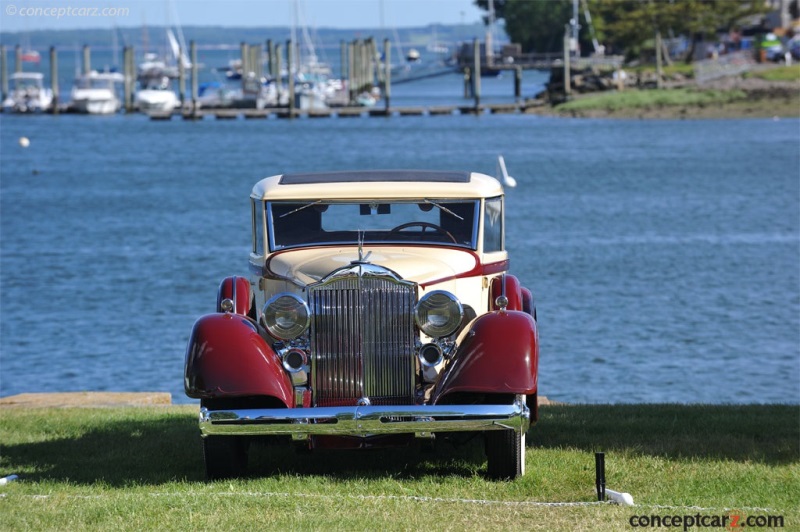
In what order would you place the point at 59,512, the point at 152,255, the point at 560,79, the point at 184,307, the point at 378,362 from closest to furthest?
the point at 59,512, the point at 378,362, the point at 184,307, the point at 152,255, the point at 560,79

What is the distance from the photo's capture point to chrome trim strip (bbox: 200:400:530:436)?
7750 millimetres

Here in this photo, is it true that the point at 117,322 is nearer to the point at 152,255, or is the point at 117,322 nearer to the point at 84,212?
the point at 152,255

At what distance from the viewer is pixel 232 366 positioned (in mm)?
8094

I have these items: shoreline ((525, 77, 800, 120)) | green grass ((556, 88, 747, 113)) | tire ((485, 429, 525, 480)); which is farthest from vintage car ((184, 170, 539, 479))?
green grass ((556, 88, 747, 113))

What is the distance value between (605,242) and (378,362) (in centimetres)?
2808

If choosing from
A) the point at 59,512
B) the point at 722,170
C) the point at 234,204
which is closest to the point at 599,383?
the point at 59,512

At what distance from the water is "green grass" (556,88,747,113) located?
5.20 metres

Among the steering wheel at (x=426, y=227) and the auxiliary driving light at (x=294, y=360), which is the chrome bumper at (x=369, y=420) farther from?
the steering wheel at (x=426, y=227)

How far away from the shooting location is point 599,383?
19.4 metres

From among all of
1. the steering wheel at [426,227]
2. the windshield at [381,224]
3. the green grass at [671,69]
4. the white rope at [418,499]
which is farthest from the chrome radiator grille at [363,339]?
the green grass at [671,69]

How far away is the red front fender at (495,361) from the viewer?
7.99m

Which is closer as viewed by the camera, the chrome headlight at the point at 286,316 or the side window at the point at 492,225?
the chrome headlight at the point at 286,316

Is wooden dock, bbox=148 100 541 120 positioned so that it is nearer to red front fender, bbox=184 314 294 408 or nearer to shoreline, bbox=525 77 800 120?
shoreline, bbox=525 77 800 120

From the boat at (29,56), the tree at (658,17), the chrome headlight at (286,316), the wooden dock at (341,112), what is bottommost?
the wooden dock at (341,112)
